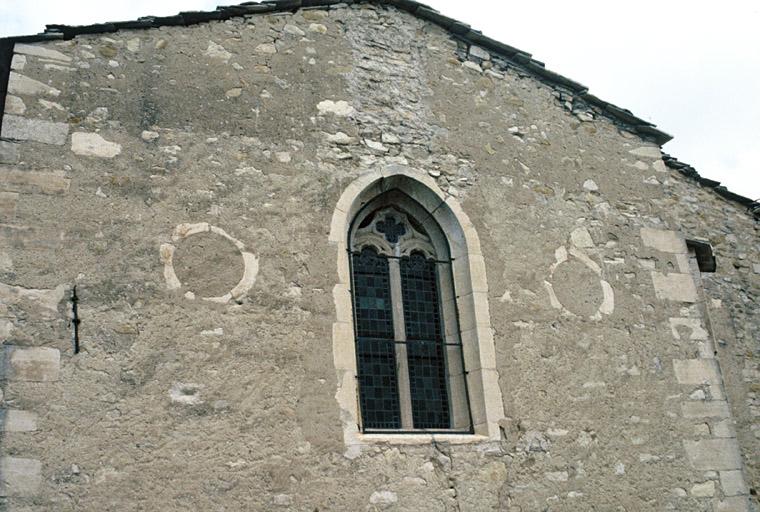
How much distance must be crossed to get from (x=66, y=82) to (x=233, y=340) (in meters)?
2.61

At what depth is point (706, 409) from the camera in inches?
304

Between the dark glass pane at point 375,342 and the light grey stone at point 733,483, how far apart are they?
3.16m

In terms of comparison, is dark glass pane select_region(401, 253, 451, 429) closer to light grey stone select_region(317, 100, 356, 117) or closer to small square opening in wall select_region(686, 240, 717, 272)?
light grey stone select_region(317, 100, 356, 117)

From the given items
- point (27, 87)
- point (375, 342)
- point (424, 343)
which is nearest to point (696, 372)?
point (424, 343)

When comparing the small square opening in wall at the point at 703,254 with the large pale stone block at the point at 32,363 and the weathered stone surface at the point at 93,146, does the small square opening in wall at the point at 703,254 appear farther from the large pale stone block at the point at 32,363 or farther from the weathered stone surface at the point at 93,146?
the large pale stone block at the point at 32,363

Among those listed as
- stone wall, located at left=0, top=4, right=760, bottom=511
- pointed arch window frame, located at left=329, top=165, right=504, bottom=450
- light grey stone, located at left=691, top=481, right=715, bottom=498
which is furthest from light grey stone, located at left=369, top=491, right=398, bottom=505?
light grey stone, located at left=691, top=481, right=715, bottom=498

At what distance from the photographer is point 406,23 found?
8500 mm

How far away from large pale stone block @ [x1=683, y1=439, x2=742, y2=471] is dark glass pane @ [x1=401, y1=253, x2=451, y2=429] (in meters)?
2.37

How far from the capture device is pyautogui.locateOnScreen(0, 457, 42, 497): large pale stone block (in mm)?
5375

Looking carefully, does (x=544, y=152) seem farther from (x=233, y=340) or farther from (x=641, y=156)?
(x=233, y=340)

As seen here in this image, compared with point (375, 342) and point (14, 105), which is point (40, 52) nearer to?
point (14, 105)

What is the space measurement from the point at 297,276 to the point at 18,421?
2.39 meters

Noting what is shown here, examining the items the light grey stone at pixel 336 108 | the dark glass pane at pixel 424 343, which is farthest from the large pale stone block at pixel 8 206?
the dark glass pane at pixel 424 343

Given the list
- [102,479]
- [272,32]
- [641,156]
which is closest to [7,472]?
[102,479]
